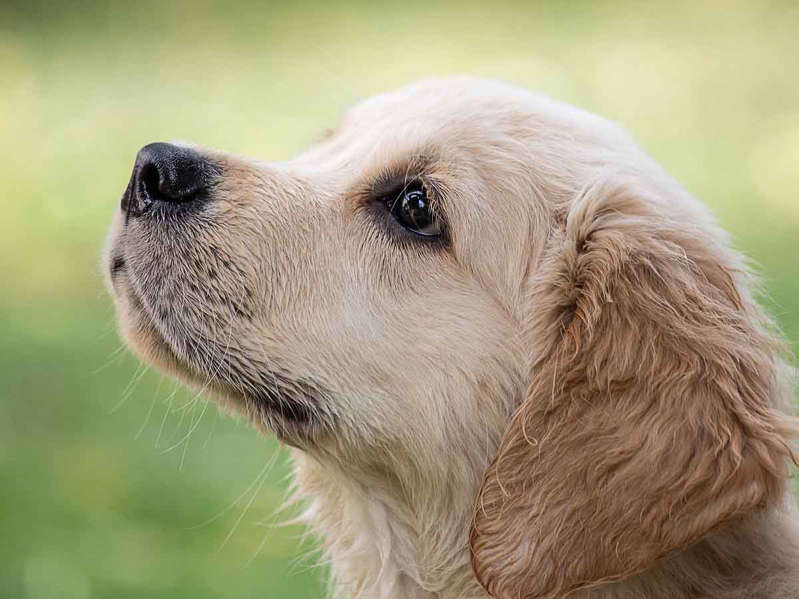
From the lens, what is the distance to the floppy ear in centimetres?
299

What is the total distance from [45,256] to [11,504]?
326 centimetres

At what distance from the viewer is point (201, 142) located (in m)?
A: 9.44

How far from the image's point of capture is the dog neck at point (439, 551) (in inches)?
127

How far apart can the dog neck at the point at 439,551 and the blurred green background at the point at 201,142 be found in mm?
280

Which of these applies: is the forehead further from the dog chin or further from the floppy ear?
the dog chin

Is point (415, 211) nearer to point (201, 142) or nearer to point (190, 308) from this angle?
point (190, 308)

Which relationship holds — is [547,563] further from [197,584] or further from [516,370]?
[197,584]

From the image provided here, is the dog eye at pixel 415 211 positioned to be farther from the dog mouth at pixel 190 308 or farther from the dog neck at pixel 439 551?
the dog neck at pixel 439 551

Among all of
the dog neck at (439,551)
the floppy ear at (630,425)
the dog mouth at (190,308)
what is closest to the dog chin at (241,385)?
the dog mouth at (190,308)

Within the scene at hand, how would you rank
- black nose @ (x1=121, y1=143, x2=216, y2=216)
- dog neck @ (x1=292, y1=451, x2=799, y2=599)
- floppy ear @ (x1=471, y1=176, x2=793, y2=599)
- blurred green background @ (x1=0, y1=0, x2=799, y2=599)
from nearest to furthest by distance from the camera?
floppy ear @ (x1=471, y1=176, x2=793, y2=599) < dog neck @ (x1=292, y1=451, x2=799, y2=599) < black nose @ (x1=121, y1=143, x2=216, y2=216) < blurred green background @ (x1=0, y1=0, x2=799, y2=599)

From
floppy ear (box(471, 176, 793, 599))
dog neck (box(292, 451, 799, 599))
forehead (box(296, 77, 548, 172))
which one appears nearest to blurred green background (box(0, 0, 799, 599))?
dog neck (box(292, 451, 799, 599))

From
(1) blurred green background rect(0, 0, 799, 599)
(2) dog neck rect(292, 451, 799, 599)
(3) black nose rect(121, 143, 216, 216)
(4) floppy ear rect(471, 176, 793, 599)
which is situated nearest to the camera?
(4) floppy ear rect(471, 176, 793, 599)

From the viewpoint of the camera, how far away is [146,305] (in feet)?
11.0

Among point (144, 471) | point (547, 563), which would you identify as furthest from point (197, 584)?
point (547, 563)
